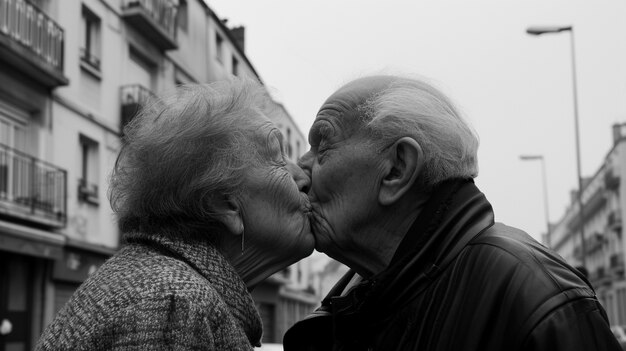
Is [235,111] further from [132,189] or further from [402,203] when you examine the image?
[402,203]

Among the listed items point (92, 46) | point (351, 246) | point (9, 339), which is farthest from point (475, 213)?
point (92, 46)

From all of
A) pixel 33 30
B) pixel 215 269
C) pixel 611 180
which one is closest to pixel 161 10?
pixel 33 30

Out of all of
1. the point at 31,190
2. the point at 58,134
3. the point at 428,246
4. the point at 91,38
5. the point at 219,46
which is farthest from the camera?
the point at 219,46

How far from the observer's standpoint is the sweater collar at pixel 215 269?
6.44 ft

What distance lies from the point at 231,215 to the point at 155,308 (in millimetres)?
488

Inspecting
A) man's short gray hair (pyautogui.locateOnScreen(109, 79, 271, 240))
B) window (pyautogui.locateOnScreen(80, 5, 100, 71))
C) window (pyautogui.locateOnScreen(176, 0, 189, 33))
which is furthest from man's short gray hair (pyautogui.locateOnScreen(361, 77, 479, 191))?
window (pyautogui.locateOnScreen(176, 0, 189, 33))

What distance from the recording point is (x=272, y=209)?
2297mm

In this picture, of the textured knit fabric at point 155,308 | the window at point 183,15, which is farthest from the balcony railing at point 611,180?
the textured knit fabric at point 155,308

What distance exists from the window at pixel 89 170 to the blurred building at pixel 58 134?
2 centimetres

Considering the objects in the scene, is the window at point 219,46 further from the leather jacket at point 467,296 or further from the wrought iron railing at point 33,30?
the leather jacket at point 467,296

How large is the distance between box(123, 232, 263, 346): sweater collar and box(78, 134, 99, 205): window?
14.4 meters

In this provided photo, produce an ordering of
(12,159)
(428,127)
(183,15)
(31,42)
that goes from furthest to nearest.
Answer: (183,15) → (31,42) → (12,159) → (428,127)

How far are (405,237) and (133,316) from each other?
0.91 meters

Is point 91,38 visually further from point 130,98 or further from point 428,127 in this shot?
point 428,127
